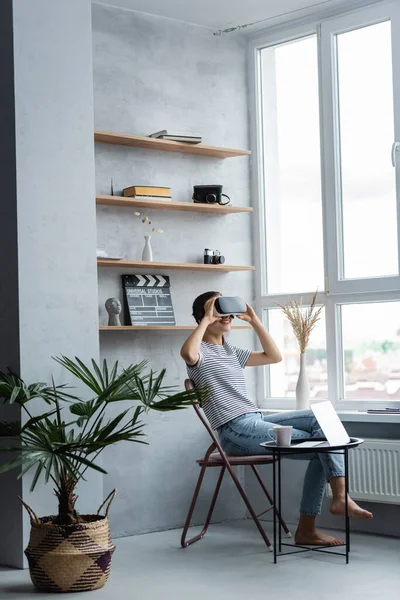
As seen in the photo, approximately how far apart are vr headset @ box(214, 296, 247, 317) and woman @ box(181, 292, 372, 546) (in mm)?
30

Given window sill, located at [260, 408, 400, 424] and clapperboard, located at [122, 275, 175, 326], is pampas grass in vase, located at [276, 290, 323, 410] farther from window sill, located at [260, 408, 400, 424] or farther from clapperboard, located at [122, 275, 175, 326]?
clapperboard, located at [122, 275, 175, 326]

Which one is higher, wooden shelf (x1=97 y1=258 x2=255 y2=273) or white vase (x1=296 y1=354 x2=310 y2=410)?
wooden shelf (x1=97 y1=258 x2=255 y2=273)

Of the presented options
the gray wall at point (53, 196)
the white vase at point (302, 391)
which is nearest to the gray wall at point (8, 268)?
the gray wall at point (53, 196)

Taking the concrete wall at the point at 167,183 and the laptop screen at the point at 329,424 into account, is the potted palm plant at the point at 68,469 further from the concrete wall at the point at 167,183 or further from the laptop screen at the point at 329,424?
the concrete wall at the point at 167,183

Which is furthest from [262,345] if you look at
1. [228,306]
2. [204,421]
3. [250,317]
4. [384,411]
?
[384,411]

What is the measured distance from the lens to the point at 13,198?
478 centimetres

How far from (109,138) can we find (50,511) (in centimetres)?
224

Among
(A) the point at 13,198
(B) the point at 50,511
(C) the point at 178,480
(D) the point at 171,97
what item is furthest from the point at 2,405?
(D) the point at 171,97

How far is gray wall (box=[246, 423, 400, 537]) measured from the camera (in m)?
5.37

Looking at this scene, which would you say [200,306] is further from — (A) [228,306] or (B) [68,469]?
(B) [68,469]

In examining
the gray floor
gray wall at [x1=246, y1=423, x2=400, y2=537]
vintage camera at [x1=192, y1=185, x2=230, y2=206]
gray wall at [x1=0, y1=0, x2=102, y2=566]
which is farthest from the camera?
vintage camera at [x1=192, y1=185, x2=230, y2=206]

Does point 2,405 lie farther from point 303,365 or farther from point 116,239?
point 303,365

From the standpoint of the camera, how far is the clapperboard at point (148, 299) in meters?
5.64

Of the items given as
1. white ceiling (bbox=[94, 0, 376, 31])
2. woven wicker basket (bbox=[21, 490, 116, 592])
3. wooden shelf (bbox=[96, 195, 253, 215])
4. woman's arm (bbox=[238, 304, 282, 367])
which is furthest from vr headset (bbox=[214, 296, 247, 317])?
white ceiling (bbox=[94, 0, 376, 31])
